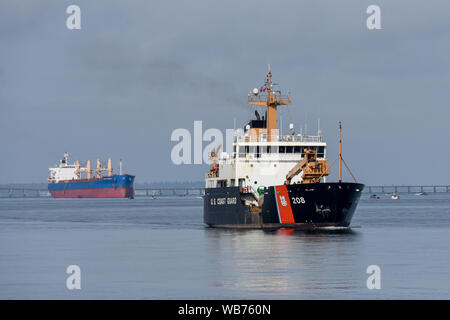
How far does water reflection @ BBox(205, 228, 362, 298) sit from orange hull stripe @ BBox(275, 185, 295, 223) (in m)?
0.94

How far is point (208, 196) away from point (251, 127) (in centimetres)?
715

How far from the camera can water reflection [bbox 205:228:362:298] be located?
29.9m

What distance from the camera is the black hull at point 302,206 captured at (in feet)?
181

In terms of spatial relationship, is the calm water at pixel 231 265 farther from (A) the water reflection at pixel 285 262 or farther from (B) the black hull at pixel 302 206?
(B) the black hull at pixel 302 206

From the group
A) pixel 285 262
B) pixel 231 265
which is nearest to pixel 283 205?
pixel 285 262

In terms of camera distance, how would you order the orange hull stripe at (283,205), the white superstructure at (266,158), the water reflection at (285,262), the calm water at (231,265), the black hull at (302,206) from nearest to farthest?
the calm water at (231,265)
the water reflection at (285,262)
the black hull at (302,206)
the orange hull stripe at (283,205)
the white superstructure at (266,158)

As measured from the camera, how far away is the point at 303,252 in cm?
4284

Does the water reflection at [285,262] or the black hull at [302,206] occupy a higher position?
the black hull at [302,206]

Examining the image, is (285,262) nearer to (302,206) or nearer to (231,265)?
(231,265)

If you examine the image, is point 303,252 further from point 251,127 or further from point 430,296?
point 251,127

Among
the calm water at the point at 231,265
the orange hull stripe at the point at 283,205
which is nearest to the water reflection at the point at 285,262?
the calm water at the point at 231,265

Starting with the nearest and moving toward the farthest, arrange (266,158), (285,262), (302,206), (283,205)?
(285,262)
(302,206)
(283,205)
(266,158)

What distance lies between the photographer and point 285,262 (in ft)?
126

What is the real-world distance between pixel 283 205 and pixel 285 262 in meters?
18.9
